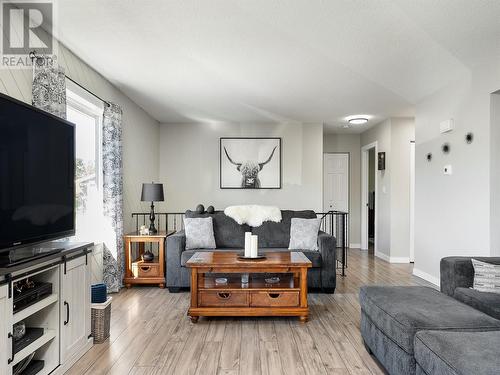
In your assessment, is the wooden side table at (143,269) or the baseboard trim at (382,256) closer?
the wooden side table at (143,269)

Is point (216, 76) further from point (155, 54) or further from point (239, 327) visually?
point (239, 327)

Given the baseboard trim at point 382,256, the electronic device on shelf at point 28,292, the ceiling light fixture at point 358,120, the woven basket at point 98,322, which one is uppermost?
the ceiling light fixture at point 358,120

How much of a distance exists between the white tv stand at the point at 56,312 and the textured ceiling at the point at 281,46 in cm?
183

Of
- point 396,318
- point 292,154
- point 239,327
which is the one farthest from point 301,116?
point 396,318

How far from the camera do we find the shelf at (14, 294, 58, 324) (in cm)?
179

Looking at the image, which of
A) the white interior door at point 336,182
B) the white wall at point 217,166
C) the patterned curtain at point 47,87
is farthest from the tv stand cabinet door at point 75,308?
the white interior door at point 336,182

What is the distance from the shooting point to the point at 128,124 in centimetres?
486

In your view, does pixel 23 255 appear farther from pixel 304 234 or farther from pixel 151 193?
pixel 304 234

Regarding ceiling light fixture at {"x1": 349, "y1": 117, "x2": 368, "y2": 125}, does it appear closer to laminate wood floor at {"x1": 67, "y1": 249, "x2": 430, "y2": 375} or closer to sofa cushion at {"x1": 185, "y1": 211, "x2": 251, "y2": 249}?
sofa cushion at {"x1": 185, "y1": 211, "x2": 251, "y2": 249}

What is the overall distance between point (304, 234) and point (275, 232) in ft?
1.63

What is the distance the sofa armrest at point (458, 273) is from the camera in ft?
8.61

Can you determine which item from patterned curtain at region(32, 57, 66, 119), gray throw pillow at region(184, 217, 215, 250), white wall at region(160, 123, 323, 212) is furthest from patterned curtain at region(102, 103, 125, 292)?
white wall at region(160, 123, 323, 212)

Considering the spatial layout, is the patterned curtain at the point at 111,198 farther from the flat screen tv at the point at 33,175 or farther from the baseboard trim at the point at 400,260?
the baseboard trim at the point at 400,260

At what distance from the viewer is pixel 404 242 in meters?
5.91
